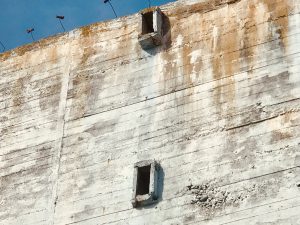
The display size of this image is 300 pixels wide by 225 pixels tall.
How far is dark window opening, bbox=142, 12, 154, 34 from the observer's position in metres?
21.5

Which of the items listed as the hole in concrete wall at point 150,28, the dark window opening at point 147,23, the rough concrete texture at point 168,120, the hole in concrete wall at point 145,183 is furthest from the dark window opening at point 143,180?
the dark window opening at point 147,23

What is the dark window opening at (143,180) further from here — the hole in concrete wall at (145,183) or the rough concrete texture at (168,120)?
the rough concrete texture at (168,120)

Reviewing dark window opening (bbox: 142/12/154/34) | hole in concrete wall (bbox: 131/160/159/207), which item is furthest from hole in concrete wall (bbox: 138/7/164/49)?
hole in concrete wall (bbox: 131/160/159/207)

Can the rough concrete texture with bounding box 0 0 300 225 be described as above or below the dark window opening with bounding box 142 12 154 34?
below

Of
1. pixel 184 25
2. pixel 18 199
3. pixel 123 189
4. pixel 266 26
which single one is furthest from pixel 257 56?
pixel 18 199

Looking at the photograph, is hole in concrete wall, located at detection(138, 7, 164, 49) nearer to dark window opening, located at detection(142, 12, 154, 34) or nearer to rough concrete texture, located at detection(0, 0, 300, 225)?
dark window opening, located at detection(142, 12, 154, 34)

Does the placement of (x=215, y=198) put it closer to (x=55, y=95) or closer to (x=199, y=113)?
(x=199, y=113)

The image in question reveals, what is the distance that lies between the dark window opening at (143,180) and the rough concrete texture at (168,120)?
0.18m

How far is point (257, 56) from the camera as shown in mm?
19703

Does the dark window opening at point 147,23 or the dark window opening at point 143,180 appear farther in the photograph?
the dark window opening at point 147,23

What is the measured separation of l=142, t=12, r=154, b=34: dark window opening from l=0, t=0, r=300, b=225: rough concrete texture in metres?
0.22

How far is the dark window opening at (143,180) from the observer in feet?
63.0

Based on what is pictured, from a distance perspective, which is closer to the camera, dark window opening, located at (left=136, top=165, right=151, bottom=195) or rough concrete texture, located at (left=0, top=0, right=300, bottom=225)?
rough concrete texture, located at (left=0, top=0, right=300, bottom=225)

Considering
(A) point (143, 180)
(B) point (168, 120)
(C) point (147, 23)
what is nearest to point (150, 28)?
(C) point (147, 23)
